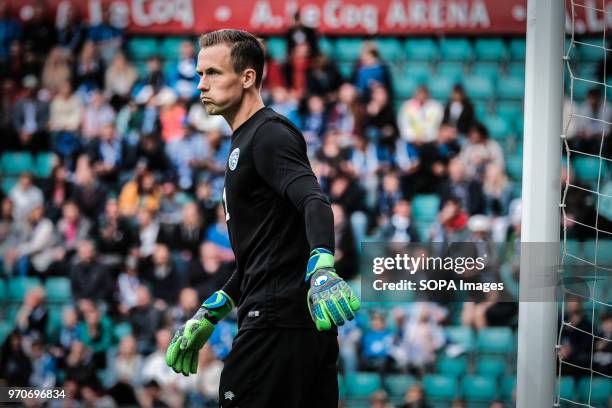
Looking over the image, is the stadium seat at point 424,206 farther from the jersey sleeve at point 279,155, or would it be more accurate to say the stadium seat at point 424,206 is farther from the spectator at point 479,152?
the jersey sleeve at point 279,155

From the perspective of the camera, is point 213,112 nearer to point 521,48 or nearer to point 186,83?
point 186,83

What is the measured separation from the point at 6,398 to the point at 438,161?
4.53 m

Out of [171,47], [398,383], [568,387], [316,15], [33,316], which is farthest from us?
[171,47]

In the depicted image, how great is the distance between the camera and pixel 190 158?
9703 millimetres

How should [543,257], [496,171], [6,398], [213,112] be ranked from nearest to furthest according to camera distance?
[213,112] < [543,257] < [6,398] < [496,171]

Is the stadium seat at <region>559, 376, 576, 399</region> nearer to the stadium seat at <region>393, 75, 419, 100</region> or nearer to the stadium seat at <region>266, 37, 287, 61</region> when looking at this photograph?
the stadium seat at <region>393, 75, 419, 100</region>

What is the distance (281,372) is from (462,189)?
6451 millimetres

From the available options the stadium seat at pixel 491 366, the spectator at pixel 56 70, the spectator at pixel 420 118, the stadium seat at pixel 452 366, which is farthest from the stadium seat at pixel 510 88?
the spectator at pixel 56 70

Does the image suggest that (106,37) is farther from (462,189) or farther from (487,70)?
(462,189)

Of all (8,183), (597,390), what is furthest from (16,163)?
(597,390)

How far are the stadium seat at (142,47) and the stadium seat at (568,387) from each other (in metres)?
5.53

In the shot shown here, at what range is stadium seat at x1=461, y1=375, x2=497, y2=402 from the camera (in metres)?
8.58

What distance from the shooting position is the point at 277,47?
1040 centimetres

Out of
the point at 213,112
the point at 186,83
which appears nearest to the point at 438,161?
the point at 186,83
